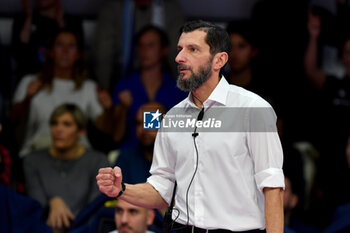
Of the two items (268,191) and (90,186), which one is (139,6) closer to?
(90,186)

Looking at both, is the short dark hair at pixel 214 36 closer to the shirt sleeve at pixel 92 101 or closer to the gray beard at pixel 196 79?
A: the gray beard at pixel 196 79

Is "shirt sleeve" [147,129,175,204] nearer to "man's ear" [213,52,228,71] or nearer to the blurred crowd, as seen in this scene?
"man's ear" [213,52,228,71]

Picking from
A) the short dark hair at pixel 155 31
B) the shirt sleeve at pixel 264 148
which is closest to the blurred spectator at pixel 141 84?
the short dark hair at pixel 155 31

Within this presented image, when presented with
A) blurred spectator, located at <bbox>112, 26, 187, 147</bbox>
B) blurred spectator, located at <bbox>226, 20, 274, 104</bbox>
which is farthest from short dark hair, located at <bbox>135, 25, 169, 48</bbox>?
blurred spectator, located at <bbox>226, 20, 274, 104</bbox>

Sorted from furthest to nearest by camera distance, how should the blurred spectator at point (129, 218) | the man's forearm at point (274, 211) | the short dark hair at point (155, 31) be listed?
the short dark hair at point (155, 31) → the blurred spectator at point (129, 218) → the man's forearm at point (274, 211)

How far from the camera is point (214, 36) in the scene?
1.73m

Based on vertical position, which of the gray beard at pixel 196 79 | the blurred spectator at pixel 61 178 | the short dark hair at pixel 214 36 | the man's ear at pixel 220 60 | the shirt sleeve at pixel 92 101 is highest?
the short dark hair at pixel 214 36

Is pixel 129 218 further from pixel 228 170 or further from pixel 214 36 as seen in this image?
pixel 214 36

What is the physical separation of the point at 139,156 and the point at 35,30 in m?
1.03

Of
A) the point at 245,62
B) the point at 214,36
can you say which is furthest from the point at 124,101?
the point at 214,36

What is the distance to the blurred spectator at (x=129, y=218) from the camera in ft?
8.89

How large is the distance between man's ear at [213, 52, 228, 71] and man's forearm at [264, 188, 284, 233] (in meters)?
0.37

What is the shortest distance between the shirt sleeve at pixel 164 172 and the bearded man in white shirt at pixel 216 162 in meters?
0.03

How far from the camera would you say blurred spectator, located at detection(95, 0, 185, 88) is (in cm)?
311
